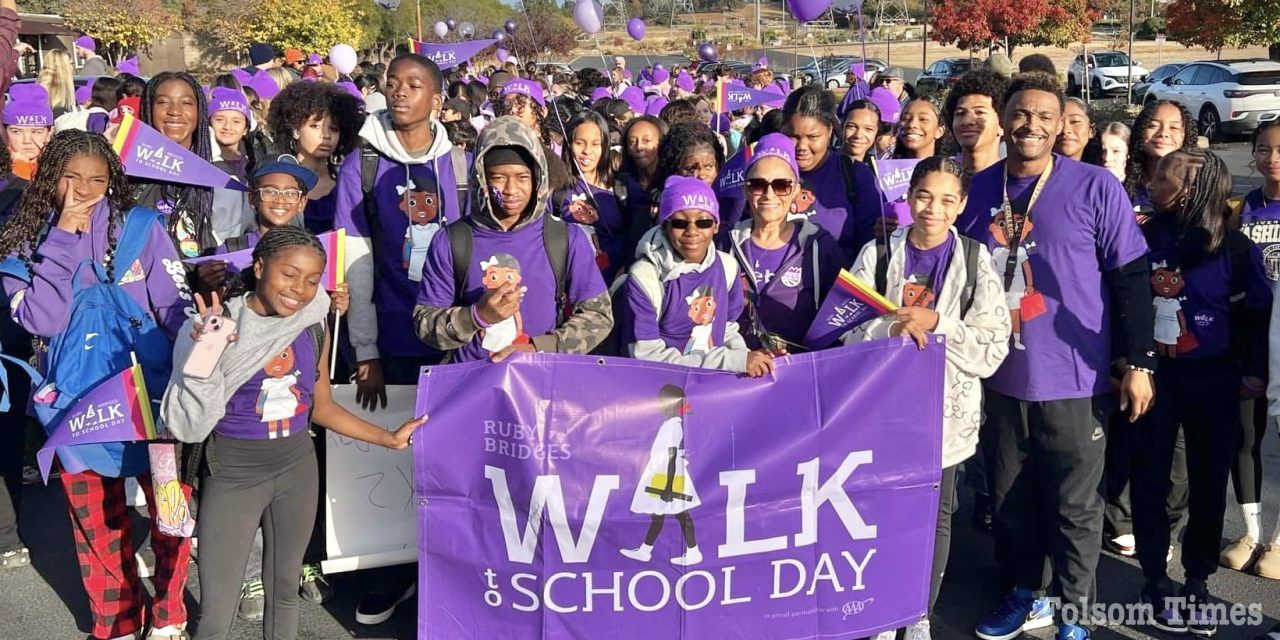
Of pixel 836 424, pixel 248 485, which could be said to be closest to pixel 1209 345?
pixel 836 424

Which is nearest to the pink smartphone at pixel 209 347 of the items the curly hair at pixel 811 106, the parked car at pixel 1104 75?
the curly hair at pixel 811 106

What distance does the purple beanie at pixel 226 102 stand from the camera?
18.4 ft

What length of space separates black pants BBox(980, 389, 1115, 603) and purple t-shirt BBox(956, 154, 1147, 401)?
11 cm

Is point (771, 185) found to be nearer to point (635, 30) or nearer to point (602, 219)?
point (602, 219)

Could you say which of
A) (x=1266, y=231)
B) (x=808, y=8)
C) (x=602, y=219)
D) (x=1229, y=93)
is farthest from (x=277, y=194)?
(x=1229, y=93)

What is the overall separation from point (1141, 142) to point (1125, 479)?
170 centimetres

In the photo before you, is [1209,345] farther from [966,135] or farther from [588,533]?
[588,533]

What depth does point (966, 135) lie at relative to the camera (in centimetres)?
460

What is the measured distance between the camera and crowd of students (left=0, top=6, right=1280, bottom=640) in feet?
11.4

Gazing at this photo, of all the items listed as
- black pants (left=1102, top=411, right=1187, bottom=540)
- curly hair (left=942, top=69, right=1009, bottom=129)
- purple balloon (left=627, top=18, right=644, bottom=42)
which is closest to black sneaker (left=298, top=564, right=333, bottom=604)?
black pants (left=1102, top=411, right=1187, bottom=540)

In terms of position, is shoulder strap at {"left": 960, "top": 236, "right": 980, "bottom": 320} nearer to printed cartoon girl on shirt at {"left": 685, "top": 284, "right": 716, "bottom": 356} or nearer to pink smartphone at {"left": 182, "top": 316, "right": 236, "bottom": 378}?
printed cartoon girl on shirt at {"left": 685, "top": 284, "right": 716, "bottom": 356}

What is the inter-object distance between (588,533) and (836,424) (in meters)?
0.95

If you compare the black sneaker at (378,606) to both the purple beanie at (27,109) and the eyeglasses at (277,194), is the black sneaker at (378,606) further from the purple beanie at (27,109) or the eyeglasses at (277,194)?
the purple beanie at (27,109)

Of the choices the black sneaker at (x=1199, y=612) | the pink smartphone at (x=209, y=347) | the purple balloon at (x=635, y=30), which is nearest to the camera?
the pink smartphone at (x=209, y=347)
